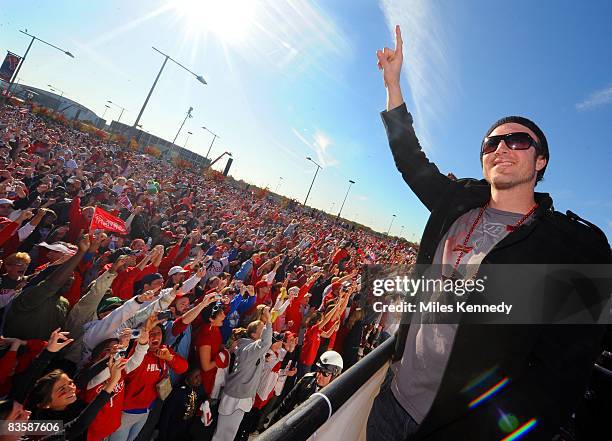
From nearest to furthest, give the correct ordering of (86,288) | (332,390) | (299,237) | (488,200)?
(332,390) < (488,200) < (86,288) < (299,237)

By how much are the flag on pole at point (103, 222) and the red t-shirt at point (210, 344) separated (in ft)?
12.4

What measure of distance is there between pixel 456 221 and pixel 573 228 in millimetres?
532

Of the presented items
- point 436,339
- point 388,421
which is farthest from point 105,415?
point 436,339

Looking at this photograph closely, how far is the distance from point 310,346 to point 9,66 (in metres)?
41.7

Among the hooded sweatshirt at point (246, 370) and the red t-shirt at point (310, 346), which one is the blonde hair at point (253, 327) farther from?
the red t-shirt at point (310, 346)

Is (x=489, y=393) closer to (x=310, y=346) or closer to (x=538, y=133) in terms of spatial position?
(x=538, y=133)

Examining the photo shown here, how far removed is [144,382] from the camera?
385 cm

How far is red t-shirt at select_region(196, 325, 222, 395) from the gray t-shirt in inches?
143

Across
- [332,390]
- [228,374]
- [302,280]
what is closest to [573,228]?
[332,390]

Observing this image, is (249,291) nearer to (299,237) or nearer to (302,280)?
(302,280)

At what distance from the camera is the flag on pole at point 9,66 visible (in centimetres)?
3083

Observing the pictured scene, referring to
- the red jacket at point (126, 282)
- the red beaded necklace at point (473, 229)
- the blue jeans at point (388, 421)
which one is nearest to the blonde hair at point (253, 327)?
the red jacket at point (126, 282)

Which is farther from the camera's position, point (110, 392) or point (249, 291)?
point (249, 291)

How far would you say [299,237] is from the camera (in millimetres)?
19609
